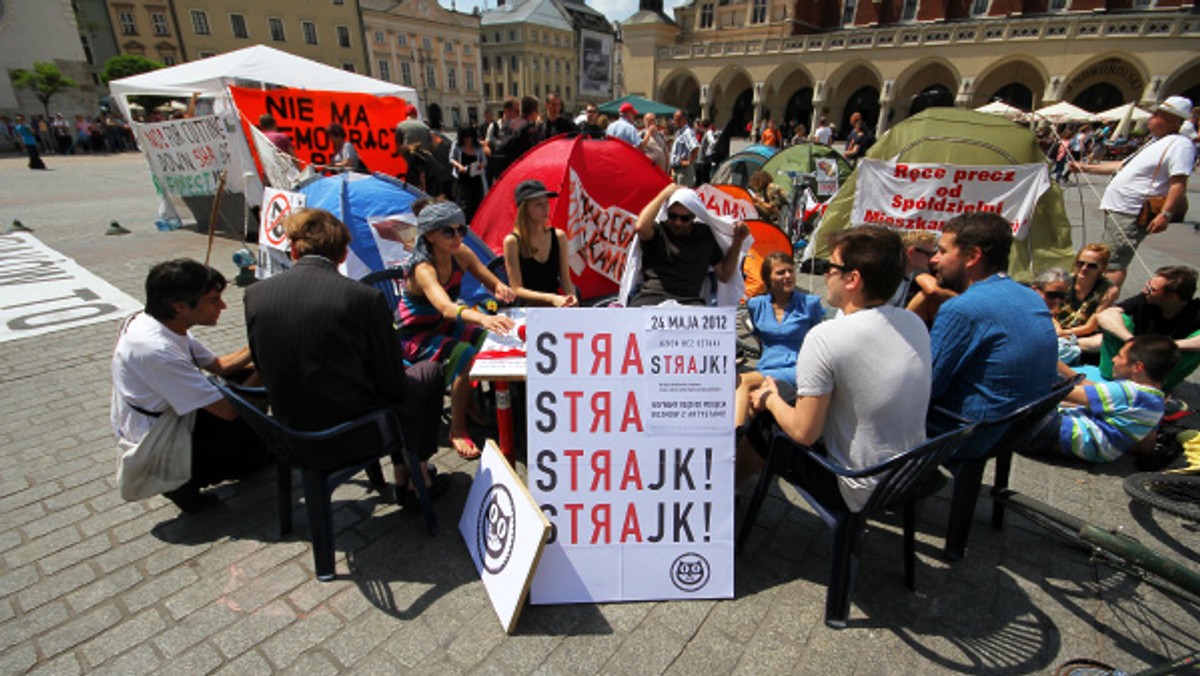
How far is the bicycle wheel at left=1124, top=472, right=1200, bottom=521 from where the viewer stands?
2.60 m

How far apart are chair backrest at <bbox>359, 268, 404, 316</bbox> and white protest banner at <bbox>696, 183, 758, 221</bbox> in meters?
3.44

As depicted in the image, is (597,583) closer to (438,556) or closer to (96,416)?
(438,556)

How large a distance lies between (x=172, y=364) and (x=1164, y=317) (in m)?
5.82

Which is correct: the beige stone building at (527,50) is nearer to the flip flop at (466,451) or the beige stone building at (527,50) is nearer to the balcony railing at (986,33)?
the balcony railing at (986,33)

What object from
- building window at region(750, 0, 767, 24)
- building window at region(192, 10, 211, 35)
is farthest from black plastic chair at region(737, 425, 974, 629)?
building window at region(192, 10, 211, 35)

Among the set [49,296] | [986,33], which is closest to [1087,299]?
[49,296]

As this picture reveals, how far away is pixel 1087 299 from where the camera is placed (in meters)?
4.23

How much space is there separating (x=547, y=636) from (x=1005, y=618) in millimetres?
1876

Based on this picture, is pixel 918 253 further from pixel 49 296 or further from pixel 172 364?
pixel 49 296

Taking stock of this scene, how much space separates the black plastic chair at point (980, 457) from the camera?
2.21m

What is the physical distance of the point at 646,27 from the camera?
45719 millimetres

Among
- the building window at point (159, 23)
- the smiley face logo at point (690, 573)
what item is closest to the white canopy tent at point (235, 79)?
the smiley face logo at point (690, 573)

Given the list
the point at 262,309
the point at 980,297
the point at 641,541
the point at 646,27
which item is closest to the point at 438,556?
the point at 641,541

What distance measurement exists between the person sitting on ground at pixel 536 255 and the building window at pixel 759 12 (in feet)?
161
